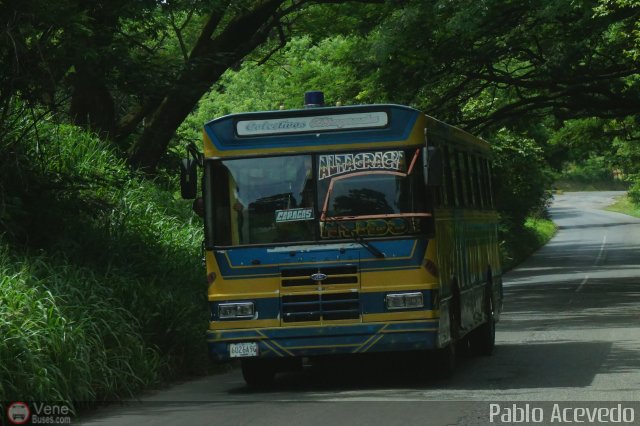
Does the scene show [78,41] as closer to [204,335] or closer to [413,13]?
[204,335]

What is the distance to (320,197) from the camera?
13.0 metres

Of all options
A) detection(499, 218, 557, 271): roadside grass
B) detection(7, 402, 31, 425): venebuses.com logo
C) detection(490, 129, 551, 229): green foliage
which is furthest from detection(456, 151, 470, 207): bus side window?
detection(499, 218, 557, 271): roadside grass

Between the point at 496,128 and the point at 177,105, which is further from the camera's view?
the point at 496,128

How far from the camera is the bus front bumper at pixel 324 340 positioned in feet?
41.5

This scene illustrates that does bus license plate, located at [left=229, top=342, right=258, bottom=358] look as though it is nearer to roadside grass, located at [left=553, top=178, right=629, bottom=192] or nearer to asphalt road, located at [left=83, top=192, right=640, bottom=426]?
asphalt road, located at [left=83, top=192, right=640, bottom=426]

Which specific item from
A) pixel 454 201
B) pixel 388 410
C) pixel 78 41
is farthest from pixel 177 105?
pixel 388 410

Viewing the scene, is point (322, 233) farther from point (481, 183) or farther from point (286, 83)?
point (286, 83)

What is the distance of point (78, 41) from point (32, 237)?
253 centimetres

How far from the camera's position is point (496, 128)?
3406cm

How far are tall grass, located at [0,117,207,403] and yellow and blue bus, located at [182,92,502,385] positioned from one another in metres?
1.33

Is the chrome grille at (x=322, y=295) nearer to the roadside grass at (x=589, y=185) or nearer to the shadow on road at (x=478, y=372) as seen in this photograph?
the shadow on road at (x=478, y=372)

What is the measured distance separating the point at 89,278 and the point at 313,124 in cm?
319

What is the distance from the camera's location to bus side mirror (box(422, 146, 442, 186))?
41.5 ft

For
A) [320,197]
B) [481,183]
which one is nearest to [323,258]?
[320,197]
